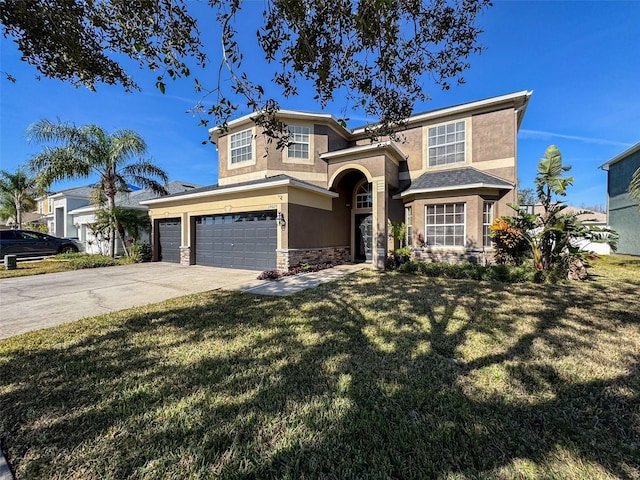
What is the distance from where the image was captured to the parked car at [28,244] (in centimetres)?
1646

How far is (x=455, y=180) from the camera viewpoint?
12312 millimetres

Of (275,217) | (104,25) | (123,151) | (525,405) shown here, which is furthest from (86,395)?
(123,151)

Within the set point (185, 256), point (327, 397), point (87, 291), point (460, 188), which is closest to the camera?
point (327, 397)

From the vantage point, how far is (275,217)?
40.1 feet

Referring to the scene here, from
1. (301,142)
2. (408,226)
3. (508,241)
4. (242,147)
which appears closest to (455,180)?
(408,226)

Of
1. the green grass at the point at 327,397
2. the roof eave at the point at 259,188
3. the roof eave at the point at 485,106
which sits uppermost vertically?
the roof eave at the point at 485,106

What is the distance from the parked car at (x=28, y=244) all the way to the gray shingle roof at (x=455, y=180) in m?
22.9

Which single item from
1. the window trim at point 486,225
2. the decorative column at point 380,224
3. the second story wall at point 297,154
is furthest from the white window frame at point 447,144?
the second story wall at point 297,154

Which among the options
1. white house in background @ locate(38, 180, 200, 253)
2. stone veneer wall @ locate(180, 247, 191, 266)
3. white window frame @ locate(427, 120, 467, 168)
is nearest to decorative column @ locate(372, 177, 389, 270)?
white window frame @ locate(427, 120, 467, 168)

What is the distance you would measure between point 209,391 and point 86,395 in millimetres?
1376

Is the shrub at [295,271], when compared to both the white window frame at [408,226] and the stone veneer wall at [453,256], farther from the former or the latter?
the stone veneer wall at [453,256]

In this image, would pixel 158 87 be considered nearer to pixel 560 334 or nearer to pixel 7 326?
pixel 7 326

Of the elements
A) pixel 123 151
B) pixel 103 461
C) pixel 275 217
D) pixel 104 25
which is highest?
pixel 123 151

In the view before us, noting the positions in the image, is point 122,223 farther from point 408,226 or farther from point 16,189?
point 16,189
